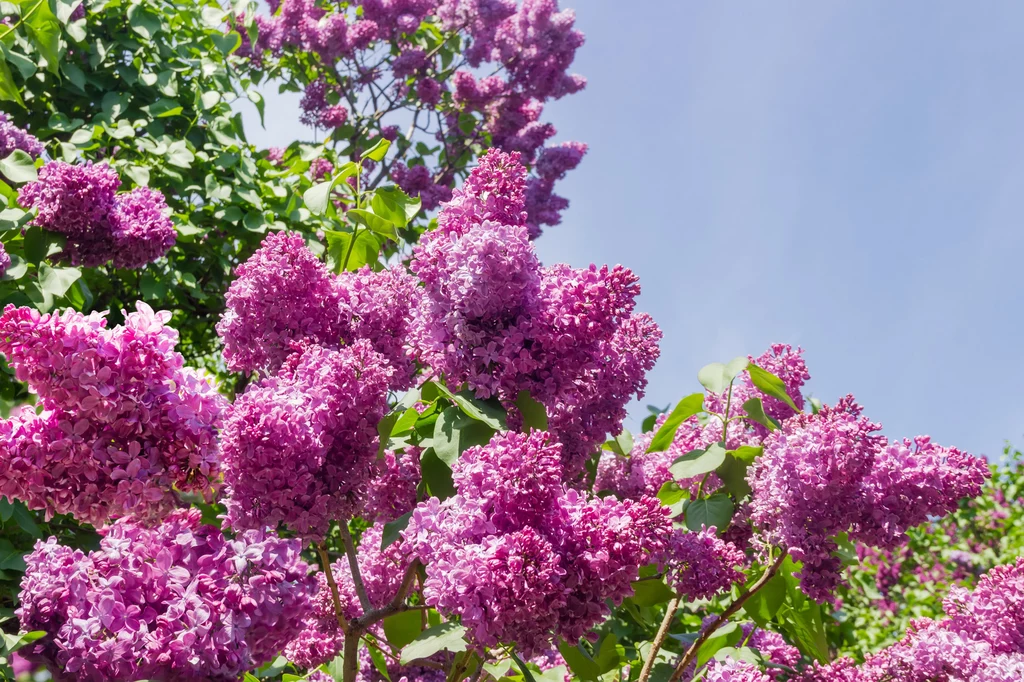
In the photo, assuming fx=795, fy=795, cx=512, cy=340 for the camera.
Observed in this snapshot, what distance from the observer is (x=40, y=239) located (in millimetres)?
3078

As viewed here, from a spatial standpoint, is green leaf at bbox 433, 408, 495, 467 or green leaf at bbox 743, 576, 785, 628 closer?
green leaf at bbox 433, 408, 495, 467

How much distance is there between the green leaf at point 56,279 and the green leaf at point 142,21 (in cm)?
188

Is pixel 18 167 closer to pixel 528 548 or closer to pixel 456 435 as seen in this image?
pixel 456 435

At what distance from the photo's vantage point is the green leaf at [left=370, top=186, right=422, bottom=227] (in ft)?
7.55

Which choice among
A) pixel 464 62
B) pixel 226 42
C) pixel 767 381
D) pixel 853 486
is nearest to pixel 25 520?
pixel 767 381

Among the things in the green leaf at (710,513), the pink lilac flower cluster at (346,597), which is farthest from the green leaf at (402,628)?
the green leaf at (710,513)

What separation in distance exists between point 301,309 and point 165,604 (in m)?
0.83

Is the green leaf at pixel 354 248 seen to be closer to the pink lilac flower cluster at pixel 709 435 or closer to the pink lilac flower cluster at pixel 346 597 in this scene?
the pink lilac flower cluster at pixel 346 597

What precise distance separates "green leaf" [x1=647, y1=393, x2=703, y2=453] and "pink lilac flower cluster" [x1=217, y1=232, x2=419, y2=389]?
838mm

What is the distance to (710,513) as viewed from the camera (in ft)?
7.20

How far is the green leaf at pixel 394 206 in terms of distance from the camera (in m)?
2.30

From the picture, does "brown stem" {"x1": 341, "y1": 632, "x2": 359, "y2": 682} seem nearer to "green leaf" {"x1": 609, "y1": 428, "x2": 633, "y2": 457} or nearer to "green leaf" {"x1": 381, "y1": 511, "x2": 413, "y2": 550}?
"green leaf" {"x1": 381, "y1": 511, "x2": 413, "y2": 550}

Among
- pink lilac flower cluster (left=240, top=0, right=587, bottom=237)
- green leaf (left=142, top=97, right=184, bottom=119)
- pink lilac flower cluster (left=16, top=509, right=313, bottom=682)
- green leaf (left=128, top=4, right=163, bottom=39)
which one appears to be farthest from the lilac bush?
pink lilac flower cluster (left=240, top=0, right=587, bottom=237)

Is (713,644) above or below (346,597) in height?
below
